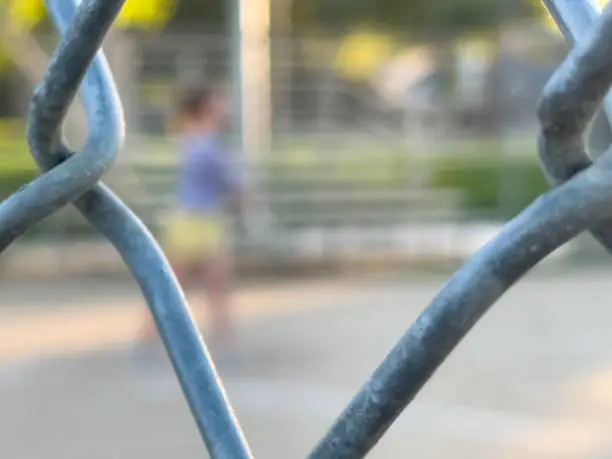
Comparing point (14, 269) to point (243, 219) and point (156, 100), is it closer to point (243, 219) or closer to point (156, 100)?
point (243, 219)

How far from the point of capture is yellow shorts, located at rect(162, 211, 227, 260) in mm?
5074

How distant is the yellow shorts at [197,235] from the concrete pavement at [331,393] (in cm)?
60

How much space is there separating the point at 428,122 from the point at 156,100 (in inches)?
173

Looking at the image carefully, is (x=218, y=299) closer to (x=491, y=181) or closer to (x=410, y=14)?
(x=491, y=181)

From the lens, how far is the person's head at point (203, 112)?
17.0 feet

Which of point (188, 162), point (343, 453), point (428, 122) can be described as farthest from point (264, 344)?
point (428, 122)

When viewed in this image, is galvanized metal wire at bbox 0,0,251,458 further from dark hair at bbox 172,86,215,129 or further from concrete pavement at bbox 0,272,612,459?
dark hair at bbox 172,86,215,129

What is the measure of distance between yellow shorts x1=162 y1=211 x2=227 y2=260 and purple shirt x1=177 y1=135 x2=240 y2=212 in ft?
0.20

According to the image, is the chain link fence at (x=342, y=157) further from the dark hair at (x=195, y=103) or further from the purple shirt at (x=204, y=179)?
the purple shirt at (x=204, y=179)

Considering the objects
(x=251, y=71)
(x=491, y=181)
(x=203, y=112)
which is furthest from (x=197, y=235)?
(x=491, y=181)

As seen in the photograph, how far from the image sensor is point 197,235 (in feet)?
16.6

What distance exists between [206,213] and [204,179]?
190 mm

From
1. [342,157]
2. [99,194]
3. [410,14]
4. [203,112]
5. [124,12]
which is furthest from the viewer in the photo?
[410,14]

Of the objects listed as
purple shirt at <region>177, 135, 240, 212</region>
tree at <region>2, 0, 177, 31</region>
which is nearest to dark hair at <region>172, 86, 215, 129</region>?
purple shirt at <region>177, 135, 240, 212</region>
